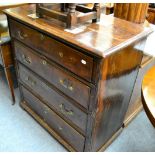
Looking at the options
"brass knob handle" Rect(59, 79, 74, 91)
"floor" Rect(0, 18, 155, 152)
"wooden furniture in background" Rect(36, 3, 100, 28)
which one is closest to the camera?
"wooden furniture in background" Rect(36, 3, 100, 28)

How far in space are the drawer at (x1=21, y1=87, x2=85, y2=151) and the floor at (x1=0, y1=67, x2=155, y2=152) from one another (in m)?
0.13

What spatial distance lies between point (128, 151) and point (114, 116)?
38 centimetres

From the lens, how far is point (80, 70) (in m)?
0.95

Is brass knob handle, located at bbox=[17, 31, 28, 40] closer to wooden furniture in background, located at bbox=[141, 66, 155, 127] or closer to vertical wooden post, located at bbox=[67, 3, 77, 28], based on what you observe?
vertical wooden post, located at bbox=[67, 3, 77, 28]

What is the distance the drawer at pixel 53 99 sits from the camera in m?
1.15

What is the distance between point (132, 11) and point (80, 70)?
1.86 feet

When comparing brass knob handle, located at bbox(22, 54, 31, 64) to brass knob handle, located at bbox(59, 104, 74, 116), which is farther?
brass knob handle, located at bbox(22, 54, 31, 64)

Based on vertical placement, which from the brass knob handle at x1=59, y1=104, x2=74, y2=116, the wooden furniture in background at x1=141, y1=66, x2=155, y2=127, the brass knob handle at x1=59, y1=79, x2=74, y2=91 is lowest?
the brass knob handle at x1=59, y1=104, x2=74, y2=116

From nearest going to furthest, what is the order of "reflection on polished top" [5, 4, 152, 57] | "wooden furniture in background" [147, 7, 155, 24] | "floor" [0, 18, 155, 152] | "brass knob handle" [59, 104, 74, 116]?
1. "reflection on polished top" [5, 4, 152, 57]
2. "brass knob handle" [59, 104, 74, 116]
3. "floor" [0, 18, 155, 152]
4. "wooden furniture in background" [147, 7, 155, 24]

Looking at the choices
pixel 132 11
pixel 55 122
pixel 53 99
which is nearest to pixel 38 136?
pixel 55 122

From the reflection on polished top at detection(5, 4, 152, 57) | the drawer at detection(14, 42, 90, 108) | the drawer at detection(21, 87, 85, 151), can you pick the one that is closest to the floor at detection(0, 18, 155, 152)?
the drawer at detection(21, 87, 85, 151)

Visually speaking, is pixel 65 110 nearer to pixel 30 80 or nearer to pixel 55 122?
pixel 55 122

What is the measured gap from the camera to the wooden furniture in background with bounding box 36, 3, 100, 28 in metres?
0.96

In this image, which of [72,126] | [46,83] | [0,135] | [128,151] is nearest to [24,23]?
[46,83]
